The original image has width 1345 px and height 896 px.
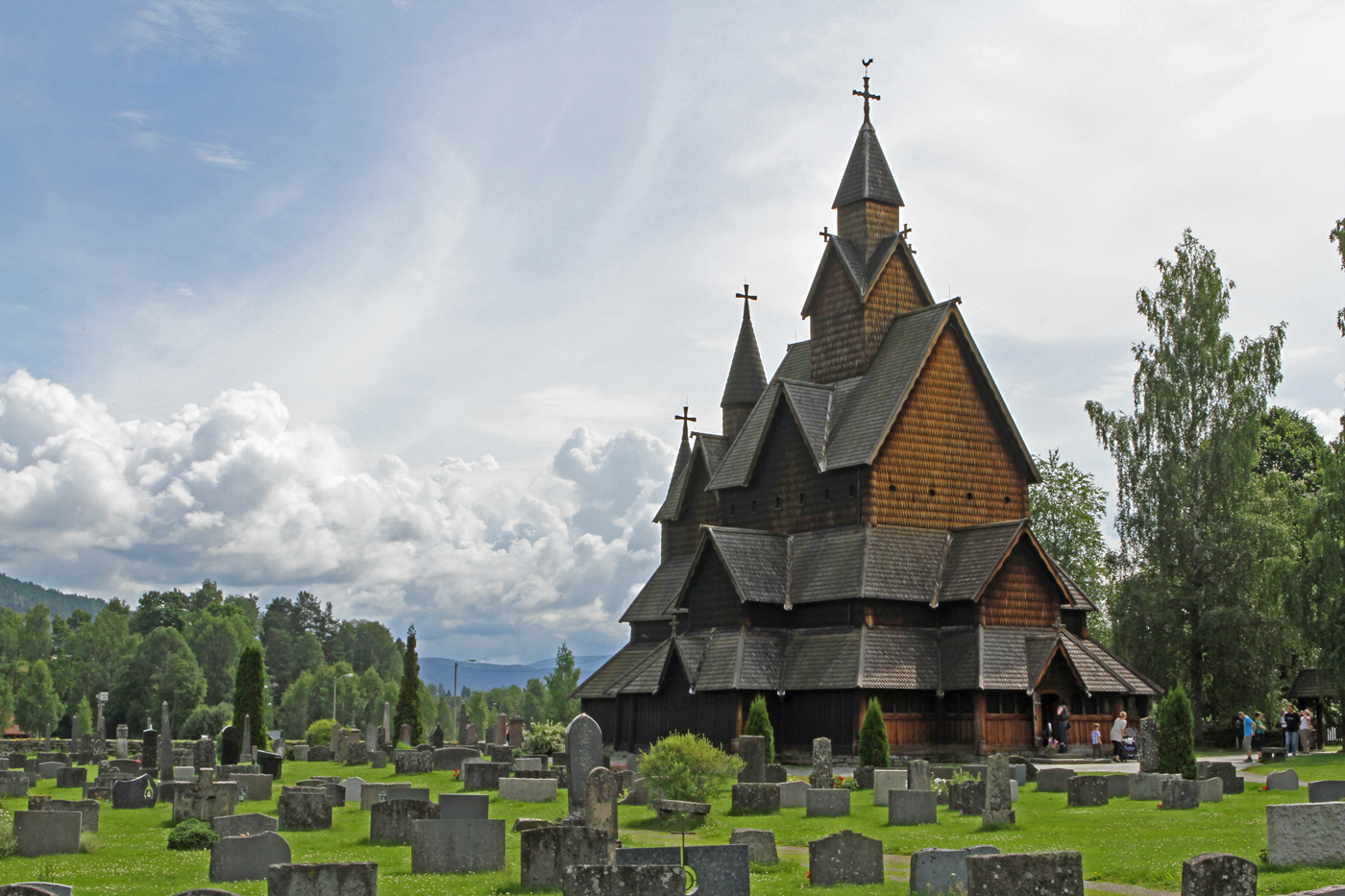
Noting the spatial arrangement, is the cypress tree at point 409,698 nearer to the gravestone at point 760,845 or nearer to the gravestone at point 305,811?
the gravestone at point 305,811

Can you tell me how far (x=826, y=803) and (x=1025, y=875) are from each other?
1190 cm

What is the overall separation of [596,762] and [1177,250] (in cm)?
3514

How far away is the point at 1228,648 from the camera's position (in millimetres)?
43844

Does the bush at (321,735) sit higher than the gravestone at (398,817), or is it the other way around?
the gravestone at (398,817)

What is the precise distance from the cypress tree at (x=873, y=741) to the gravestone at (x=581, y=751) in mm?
11956

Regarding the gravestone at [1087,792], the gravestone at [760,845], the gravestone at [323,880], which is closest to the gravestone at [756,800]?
the gravestone at [1087,792]

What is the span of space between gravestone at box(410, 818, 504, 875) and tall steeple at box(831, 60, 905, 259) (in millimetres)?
32615

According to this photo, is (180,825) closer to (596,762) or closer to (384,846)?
(384,846)

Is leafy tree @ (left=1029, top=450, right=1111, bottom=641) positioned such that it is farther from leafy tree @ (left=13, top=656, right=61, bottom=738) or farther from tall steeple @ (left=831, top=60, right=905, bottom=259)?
leafy tree @ (left=13, top=656, right=61, bottom=738)

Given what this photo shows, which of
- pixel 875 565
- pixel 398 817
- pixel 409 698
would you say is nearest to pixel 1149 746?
pixel 875 565

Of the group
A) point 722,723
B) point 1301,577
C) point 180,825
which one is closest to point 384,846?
point 180,825

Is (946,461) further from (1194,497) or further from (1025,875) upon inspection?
(1025,875)

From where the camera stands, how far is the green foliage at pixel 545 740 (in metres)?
42.0

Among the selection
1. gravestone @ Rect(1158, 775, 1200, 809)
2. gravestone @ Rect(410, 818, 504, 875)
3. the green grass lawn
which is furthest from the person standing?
gravestone @ Rect(410, 818, 504, 875)
